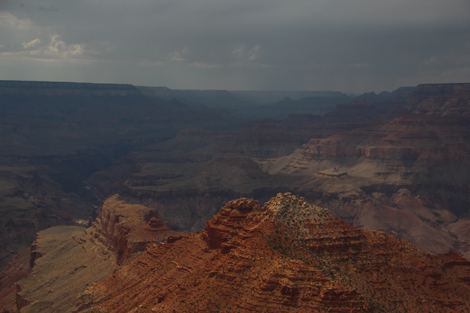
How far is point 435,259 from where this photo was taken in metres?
49.0

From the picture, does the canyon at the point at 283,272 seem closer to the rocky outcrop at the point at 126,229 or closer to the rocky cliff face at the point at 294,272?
the rocky cliff face at the point at 294,272

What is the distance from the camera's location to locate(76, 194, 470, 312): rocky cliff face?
37.0 meters

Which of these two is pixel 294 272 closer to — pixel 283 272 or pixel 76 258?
pixel 283 272

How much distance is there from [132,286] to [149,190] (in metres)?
Result: 136

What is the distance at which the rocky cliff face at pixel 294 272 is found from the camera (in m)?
37.0

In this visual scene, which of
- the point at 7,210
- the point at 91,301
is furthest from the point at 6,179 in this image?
the point at 91,301

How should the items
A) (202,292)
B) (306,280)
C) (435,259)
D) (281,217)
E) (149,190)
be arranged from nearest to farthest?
(306,280) < (202,292) < (281,217) < (435,259) < (149,190)

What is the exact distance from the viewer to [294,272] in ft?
123

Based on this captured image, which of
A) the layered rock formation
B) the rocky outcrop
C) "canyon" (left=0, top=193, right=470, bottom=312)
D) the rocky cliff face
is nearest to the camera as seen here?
the rocky cliff face

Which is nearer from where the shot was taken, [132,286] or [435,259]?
[435,259]

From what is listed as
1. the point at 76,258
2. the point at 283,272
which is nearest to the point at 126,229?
the point at 76,258

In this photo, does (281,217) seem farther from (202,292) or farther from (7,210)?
(7,210)

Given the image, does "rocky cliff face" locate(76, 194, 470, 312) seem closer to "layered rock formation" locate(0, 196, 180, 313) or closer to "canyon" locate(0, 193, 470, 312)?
"canyon" locate(0, 193, 470, 312)

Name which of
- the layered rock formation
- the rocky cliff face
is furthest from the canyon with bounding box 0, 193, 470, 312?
the layered rock formation
